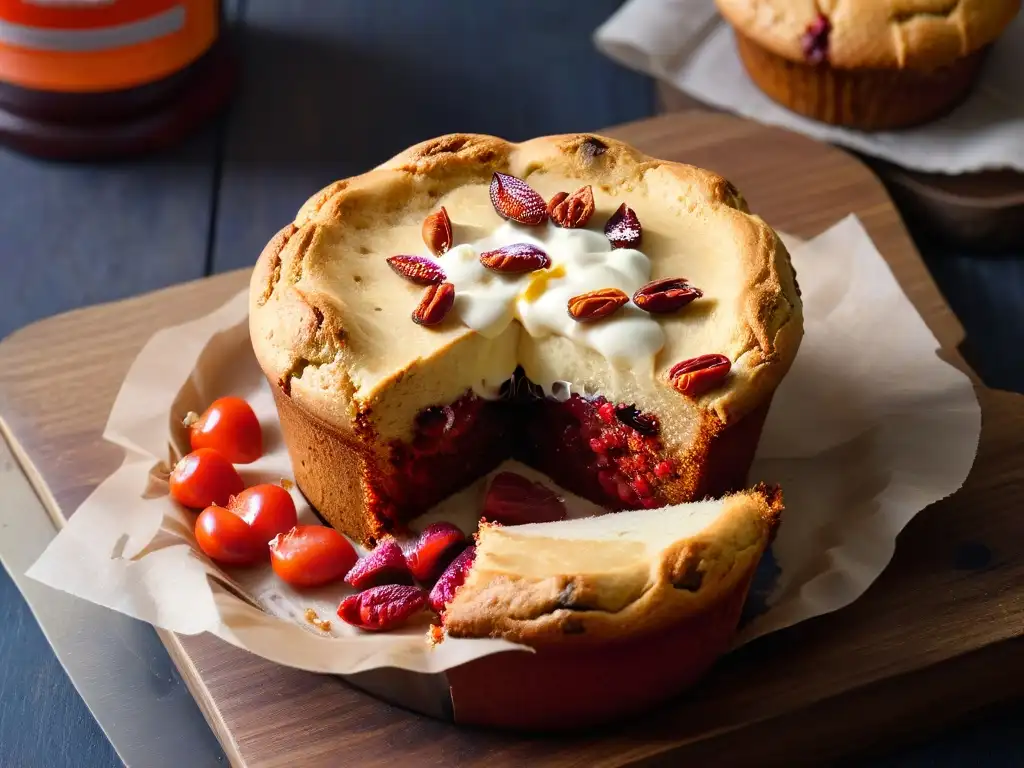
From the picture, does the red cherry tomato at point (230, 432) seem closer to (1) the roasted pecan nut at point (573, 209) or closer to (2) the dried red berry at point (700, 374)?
(1) the roasted pecan nut at point (573, 209)

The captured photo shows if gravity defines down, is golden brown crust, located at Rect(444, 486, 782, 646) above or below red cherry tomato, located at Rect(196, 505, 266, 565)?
above

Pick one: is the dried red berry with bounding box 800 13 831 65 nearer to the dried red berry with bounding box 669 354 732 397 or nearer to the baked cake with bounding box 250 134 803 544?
the baked cake with bounding box 250 134 803 544

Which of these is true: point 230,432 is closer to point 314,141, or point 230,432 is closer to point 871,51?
point 314,141

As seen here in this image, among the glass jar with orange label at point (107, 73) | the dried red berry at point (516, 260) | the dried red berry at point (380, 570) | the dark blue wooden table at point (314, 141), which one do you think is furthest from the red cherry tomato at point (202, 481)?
the glass jar with orange label at point (107, 73)

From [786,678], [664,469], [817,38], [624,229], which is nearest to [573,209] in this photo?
[624,229]

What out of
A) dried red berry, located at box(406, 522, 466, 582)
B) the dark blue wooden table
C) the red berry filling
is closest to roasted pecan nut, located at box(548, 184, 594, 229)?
the red berry filling

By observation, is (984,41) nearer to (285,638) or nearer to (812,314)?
(812,314)
